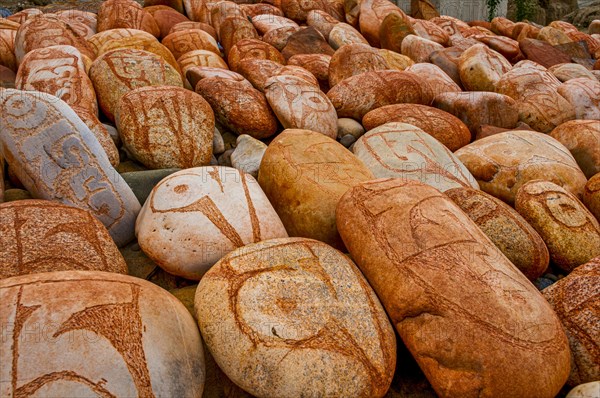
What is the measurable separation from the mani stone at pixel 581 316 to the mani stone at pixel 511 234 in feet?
1.25

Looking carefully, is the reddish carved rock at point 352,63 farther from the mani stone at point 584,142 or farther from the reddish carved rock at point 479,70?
the mani stone at point 584,142

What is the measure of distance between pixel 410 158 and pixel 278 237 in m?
1.39

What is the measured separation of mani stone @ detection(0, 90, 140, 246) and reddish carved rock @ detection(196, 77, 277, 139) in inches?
53.9

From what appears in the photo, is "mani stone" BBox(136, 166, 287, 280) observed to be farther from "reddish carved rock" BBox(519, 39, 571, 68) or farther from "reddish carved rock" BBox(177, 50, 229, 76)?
"reddish carved rock" BBox(519, 39, 571, 68)

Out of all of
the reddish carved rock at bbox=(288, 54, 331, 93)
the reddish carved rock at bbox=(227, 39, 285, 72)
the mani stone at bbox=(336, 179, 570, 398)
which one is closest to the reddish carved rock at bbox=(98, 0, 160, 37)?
the reddish carved rock at bbox=(227, 39, 285, 72)

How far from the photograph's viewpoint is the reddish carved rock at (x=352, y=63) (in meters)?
5.26

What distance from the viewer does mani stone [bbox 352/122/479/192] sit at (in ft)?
11.5

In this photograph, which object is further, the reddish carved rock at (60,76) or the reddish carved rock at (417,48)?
the reddish carved rock at (417,48)

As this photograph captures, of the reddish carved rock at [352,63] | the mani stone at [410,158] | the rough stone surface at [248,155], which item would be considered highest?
the reddish carved rock at [352,63]

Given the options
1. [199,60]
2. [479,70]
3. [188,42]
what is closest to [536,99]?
[479,70]

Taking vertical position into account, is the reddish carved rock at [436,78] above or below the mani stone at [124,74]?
below

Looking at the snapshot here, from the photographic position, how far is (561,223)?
10.2 feet

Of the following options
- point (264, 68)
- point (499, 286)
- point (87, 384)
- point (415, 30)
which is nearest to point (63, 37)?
point (264, 68)

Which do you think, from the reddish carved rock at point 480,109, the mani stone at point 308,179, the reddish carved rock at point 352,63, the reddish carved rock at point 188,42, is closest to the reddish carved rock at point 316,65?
the reddish carved rock at point 352,63
